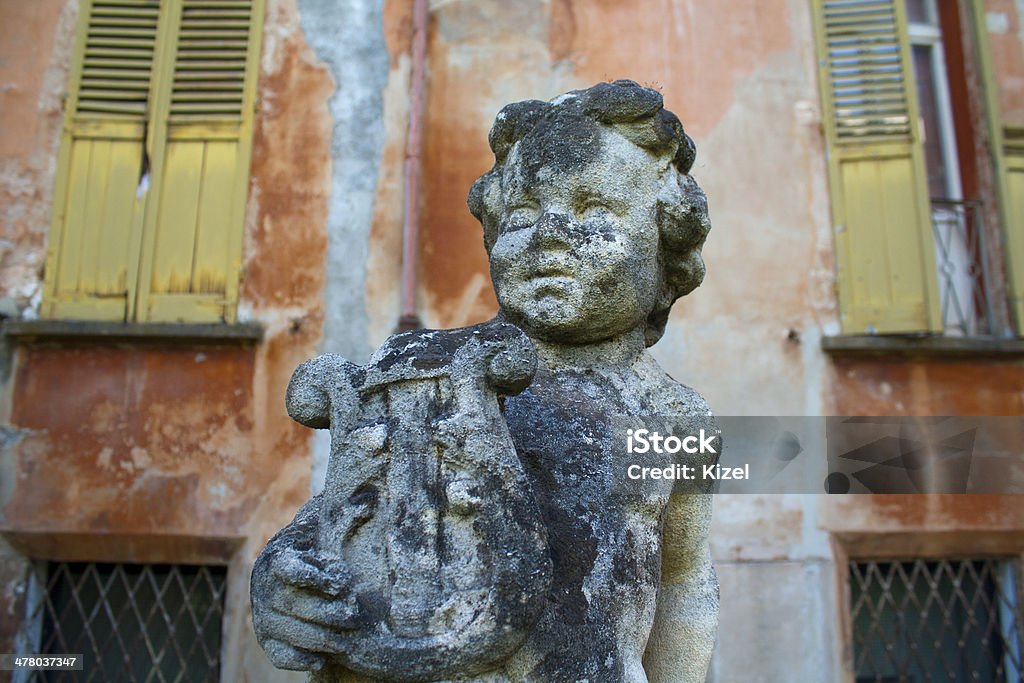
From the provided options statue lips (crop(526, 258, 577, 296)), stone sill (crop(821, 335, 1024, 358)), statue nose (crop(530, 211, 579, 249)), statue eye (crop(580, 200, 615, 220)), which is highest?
stone sill (crop(821, 335, 1024, 358))

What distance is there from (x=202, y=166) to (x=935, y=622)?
14.8 ft

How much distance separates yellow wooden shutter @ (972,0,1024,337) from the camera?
187 inches

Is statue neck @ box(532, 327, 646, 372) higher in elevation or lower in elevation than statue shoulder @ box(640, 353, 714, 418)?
higher

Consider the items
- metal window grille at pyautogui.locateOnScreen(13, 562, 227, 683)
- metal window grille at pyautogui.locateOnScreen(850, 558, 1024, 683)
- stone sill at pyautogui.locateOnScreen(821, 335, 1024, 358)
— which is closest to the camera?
metal window grille at pyautogui.locateOnScreen(13, 562, 227, 683)

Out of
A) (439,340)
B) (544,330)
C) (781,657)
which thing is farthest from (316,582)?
(781,657)

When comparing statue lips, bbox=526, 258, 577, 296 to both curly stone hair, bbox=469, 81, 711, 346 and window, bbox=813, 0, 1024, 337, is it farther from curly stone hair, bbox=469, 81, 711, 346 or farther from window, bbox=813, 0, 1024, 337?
window, bbox=813, 0, 1024, 337

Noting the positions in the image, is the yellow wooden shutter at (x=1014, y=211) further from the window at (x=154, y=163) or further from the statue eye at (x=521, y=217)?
the window at (x=154, y=163)

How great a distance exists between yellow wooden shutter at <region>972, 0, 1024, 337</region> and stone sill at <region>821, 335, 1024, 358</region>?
0.16 meters

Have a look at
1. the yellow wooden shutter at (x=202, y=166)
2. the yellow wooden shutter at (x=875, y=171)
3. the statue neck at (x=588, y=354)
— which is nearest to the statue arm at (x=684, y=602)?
the statue neck at (x=588, y=354)

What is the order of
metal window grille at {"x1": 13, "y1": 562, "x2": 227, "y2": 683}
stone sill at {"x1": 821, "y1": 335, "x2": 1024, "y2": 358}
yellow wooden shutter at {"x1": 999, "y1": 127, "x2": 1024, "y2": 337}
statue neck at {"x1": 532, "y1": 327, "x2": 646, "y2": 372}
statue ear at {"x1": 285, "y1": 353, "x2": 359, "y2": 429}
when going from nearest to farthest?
statue ear at {"x1": 285, "y1": 353, "x2": 359, "y2": 429} → statue neck at {"x1": 532, "y1": 327, "x2": 646, "y2": 372} → metal window grille at {"x1": 13, "y1": 562, "x2": 227, "y2": 683} → stone sill at {"x1": 821, "y1": 335, "x2": 1024, "y2": 358} → yellow wooden shutter at {"x1": 999, "y1": 127, "x2": 1024, "y2": 337}

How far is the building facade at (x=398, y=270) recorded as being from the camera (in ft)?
14.4

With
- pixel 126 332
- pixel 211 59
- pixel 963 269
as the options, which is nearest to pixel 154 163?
pixel 211 59

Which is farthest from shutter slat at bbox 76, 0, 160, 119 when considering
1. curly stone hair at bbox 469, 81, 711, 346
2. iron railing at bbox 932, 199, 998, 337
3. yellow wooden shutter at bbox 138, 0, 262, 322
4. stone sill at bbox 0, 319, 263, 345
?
iron railing at bbox 932, 199, 998, 337

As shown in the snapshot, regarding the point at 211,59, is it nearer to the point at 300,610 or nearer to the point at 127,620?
the point at 127,620
